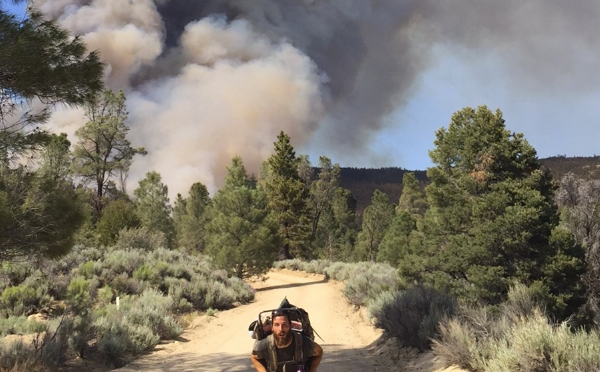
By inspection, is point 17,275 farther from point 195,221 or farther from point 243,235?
point 195,221

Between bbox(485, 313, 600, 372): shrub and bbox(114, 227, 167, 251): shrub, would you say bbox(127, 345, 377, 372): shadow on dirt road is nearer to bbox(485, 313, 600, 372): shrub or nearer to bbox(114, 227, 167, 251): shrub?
bbox(485, 313, 600, 372): shrub

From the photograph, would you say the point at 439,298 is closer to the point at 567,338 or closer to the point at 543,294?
the point at 567,338

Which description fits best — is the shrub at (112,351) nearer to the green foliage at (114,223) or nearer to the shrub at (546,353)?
the shrub at (546,353)

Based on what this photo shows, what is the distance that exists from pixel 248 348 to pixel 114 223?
22.6 m

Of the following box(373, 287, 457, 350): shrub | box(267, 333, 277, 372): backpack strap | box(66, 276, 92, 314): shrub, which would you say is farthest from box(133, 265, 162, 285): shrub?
box(267, 333, 277, 372): backpack strap

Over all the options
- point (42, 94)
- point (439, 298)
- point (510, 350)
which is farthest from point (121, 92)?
point (510, 350)

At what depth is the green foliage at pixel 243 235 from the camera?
2455 cm

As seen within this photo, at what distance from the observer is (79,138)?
108 ft

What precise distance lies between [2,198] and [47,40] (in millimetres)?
2833

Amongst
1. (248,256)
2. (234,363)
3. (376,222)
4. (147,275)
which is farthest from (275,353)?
(376,222)

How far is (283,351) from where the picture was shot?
4000mm

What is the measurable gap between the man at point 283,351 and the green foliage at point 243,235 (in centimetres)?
2066

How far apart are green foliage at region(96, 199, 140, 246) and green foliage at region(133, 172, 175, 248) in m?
13.2

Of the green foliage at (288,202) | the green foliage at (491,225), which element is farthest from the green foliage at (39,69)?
the green foliage at (288,202)
